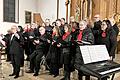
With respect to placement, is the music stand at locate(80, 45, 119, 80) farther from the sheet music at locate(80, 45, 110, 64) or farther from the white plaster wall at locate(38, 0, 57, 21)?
the white plaster wall at locate(38, 0, 57, 21)

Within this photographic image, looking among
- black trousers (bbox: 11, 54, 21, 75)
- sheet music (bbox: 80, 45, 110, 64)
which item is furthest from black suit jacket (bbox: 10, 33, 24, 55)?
sheet music (bbox: 80, 45, 110, 64)

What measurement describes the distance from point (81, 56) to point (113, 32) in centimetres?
178

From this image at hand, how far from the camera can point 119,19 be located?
8.99 metres

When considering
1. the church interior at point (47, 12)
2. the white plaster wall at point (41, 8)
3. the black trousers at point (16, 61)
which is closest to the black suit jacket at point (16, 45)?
the black trousers at point (16, 61)

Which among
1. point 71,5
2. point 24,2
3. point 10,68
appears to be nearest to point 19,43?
Answer: point 10,68

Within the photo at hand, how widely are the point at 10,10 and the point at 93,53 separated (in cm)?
870

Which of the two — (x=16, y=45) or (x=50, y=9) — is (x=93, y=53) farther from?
(x=50, y=9)

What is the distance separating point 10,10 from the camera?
12180mm

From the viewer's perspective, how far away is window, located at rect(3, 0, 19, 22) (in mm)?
11797

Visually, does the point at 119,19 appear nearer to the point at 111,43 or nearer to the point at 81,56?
the point at 111,43

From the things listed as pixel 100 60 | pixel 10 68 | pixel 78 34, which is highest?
pixel 78 34

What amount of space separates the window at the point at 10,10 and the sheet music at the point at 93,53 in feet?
26.5

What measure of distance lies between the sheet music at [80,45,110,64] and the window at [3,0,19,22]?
8092 mm

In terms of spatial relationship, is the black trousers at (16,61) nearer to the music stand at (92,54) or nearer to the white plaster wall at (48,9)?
the music stand at (92,54)
